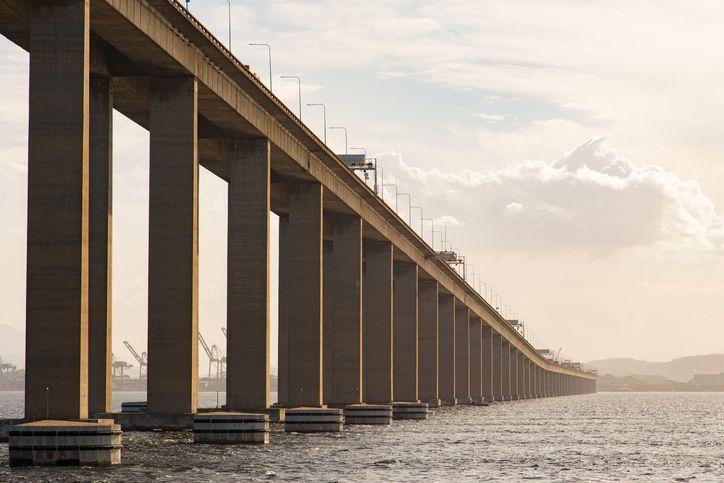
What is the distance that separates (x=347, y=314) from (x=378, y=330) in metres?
13.4

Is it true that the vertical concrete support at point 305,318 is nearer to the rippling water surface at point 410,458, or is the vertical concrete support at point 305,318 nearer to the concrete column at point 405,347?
the rippling water surface at point 410,458

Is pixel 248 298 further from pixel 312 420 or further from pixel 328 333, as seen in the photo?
pixel 328 333

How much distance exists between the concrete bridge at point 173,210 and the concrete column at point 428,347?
3565 centimetres

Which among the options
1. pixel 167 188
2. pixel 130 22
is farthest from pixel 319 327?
pixel 130 22

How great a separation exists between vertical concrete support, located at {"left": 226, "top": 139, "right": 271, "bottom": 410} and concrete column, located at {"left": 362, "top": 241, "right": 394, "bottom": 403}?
146 ft

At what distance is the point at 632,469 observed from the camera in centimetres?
5541

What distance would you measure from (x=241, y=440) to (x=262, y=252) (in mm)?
19205

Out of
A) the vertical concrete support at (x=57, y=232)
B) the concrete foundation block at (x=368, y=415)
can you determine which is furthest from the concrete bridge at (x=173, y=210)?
the concrete foundation block at (x=368, y=415)

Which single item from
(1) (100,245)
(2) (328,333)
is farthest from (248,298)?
(2) (328,333)

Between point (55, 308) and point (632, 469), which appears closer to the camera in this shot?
point (55, 308)

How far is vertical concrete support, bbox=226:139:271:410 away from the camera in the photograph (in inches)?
3137

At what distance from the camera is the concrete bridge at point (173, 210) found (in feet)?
167

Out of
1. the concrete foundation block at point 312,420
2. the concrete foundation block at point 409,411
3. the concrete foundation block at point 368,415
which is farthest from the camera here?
the concrete foundation block at point 409,411

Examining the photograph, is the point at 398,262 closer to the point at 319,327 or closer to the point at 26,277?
the point at 319,327
